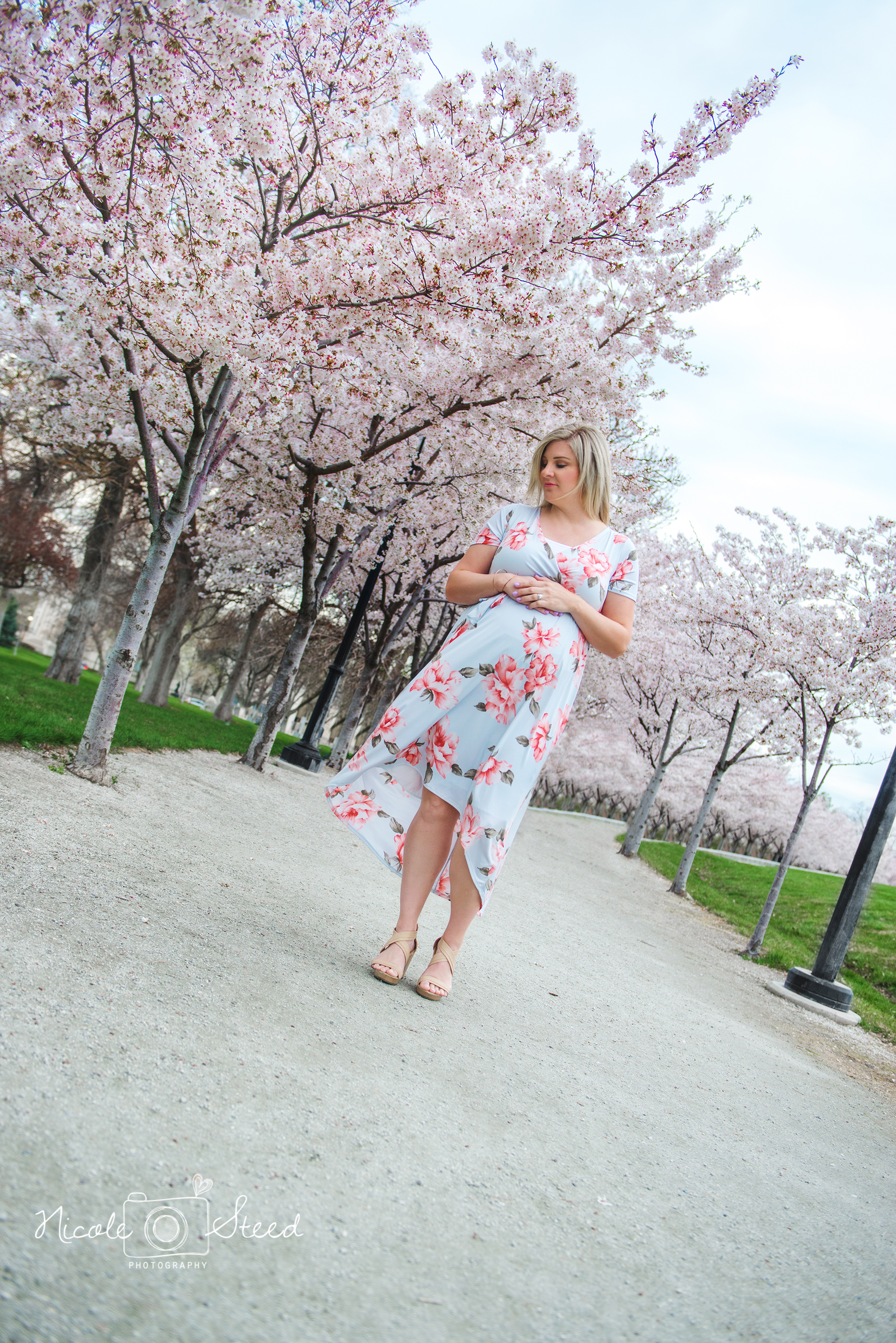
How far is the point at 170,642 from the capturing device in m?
17.9

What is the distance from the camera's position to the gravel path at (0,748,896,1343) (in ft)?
4.42

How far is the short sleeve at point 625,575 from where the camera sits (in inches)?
129

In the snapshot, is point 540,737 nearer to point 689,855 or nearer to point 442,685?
point 442,685

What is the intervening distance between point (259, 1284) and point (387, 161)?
6756 millimetres

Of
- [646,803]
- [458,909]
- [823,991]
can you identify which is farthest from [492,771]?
[646,803]

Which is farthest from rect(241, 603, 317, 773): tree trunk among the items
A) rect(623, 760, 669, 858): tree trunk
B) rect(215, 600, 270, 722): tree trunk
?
rect(215, 600, 270, 722): tree trunk

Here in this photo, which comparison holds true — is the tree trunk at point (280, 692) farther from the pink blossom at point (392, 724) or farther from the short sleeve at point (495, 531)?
the pink blossom at point (392, 724)

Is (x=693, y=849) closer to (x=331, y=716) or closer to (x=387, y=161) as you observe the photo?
(x=387, y=161)

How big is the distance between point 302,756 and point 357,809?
995 cm

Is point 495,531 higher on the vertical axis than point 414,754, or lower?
higher

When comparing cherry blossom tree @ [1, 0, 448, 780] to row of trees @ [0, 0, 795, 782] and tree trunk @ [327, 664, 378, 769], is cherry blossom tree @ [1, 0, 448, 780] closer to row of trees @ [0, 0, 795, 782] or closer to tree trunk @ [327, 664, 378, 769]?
row of trees @ [0, 0, 795, 782]

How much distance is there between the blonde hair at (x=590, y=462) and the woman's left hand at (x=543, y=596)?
461 mm

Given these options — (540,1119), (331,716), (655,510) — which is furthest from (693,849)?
(331,716)

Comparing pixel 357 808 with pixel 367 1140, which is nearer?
pixel 367 1140
